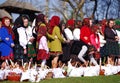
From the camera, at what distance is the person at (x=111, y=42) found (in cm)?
1432

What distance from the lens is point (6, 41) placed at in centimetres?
1178

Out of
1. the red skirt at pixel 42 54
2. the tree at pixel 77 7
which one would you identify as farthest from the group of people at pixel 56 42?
the tree at pixel 77 7

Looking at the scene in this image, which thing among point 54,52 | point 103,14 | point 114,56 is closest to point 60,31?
point 54,52

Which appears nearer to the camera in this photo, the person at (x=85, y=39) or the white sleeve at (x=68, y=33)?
the person at (x=85, y=39)

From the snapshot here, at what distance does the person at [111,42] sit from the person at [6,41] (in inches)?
149

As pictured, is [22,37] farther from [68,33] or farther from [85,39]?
[85,39]

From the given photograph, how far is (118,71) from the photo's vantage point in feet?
41.3

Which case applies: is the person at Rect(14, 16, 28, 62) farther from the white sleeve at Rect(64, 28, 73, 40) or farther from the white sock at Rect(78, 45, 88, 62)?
the white sock at Rect(78, 45, 88, 62)

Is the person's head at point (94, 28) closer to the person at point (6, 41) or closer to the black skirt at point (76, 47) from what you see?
the black skirt at point (76, 47)

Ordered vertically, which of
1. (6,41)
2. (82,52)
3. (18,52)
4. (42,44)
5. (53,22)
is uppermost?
(53,22)

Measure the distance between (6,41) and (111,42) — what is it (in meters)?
4.26

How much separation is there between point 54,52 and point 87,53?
1.52 metres

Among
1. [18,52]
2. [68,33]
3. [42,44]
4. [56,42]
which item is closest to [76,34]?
[68,33]

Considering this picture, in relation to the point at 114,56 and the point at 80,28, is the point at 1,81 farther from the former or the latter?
the point at 114,56
